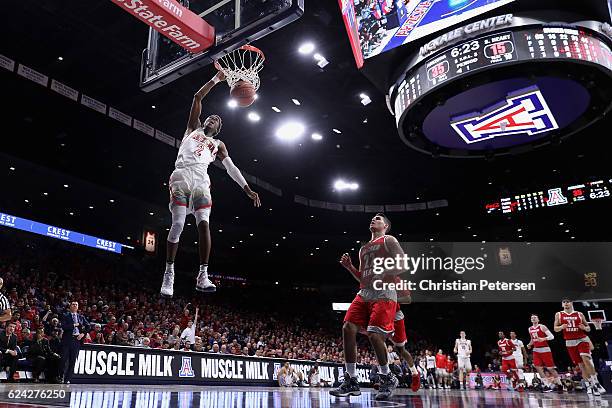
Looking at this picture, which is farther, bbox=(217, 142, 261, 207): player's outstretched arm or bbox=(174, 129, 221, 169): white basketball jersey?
bbox=(217, 142, 261, 207): player's outstretched arm

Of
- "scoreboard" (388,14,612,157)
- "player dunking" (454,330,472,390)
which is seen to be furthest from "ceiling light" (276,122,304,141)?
"player dunking" (454,330,472,390)

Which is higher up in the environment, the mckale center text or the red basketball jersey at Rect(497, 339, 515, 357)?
the mckale center text

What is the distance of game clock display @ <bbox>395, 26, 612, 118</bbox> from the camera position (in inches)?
285

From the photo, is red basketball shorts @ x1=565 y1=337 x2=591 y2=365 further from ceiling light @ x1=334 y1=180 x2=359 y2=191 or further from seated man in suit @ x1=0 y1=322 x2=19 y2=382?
ceiling light @ x1=334 y1=180 x2=359 y2=191

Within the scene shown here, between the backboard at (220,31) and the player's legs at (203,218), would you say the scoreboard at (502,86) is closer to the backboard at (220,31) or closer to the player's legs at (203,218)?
the backboard at (220,31)

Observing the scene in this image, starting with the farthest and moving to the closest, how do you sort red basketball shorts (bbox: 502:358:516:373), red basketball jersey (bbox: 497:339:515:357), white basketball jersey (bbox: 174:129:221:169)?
red basketball shorts (bbox: 502:358:516:373) → red basketball jersey (bbox: 497:339:515:357) → white basketball jersey (bbox: 174:129:221:169)

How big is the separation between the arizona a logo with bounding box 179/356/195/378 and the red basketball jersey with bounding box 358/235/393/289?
6396 mm

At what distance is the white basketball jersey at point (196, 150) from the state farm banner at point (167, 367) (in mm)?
5210

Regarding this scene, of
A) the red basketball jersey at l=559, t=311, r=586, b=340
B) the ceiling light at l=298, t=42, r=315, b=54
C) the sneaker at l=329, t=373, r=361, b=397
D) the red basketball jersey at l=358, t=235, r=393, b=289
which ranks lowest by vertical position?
the sneaker at l=329, t=373, r=361, b=397

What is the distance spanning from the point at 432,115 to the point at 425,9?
6.68ft

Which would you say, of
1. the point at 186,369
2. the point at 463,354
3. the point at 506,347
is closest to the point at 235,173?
the point at 186,369

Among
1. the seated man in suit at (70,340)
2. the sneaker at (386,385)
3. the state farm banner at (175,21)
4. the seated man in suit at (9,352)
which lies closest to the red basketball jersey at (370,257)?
the sneaker at (386,385)

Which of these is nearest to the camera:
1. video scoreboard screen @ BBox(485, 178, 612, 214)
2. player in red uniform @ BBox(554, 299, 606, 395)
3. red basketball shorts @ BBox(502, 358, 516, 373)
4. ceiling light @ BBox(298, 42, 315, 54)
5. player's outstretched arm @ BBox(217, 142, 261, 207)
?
player's outstretched arm @ BBox(217, 142, 261, 207)

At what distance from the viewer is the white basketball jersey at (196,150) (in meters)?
5.39
